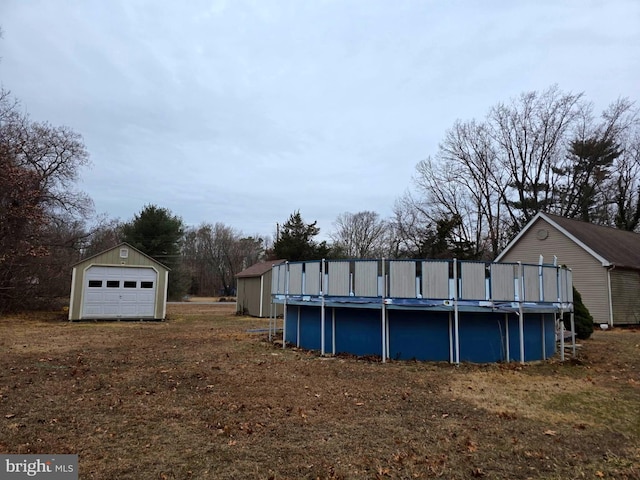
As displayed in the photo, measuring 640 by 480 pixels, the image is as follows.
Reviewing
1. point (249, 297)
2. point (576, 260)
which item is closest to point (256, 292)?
point (249, 297)

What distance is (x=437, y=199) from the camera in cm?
3650

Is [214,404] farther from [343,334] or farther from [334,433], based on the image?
[343,334]

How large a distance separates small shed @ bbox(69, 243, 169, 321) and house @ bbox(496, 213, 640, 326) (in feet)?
64.6

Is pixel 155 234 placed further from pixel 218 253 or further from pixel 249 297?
pixel 218 253

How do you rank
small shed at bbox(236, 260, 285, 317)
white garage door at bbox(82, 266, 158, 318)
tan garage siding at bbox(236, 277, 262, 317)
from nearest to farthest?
white garage door at bbox(82, 266, 158, 318) → small shed at bbox(236, 260, 285, 317) → tan garage siding at bbox(236, 277, 262, 317)

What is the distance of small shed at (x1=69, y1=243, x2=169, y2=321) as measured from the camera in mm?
19484

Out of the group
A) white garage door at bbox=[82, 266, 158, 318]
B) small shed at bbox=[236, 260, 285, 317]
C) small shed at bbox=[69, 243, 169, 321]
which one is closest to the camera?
small shed at bbox=[69, 243, 169, 321]

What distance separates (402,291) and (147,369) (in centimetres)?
550

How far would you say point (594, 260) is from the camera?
19.8m

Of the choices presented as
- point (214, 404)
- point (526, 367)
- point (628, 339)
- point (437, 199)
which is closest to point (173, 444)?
point (214, 404)

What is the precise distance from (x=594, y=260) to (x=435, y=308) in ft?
49.0

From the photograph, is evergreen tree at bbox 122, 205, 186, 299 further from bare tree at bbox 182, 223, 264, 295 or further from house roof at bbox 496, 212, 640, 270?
house roof at bbox 496, 212, 640, 270

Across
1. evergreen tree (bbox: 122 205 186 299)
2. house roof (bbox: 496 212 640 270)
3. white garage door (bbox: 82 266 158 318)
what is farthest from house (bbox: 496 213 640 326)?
evergreen tree (bbox: 122 205 186 299)

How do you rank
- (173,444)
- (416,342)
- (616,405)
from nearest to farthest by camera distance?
(173,444) → (616,405) → (416,342)
